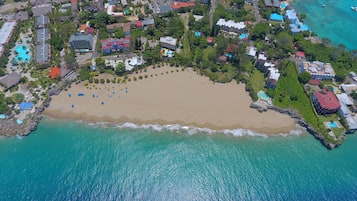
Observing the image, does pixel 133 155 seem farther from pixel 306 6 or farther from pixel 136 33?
pixel 306 6

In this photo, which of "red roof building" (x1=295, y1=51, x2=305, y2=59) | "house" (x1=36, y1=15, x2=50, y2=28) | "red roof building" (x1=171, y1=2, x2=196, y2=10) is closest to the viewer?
"red roof building" (x1=295, y1=51, x2=305, y2=59)

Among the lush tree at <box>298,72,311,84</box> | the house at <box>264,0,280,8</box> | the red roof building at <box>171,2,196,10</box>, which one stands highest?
the house at <box>264,0,280,8</box>

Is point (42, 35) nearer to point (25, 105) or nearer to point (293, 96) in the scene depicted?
point (25, 105)

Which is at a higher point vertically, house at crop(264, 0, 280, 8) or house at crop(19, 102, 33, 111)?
house at crop(264, 0, 280, 8)

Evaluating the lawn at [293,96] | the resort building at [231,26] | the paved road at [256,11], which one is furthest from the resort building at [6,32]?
the paved road at [256,11]

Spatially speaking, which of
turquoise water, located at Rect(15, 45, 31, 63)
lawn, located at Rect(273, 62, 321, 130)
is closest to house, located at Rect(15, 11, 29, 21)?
turquoise water, located at Rect(15, 45, 31, 63)

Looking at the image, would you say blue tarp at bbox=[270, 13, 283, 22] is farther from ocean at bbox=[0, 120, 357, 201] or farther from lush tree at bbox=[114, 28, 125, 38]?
lush tree at bbox=[114, 28, 125, 38]
